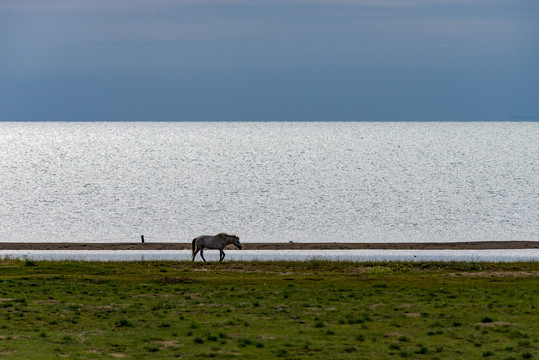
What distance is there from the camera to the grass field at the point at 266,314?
2157 centimetres

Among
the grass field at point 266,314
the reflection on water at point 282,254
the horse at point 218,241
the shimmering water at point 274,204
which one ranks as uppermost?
the shimmering water at point 274,204

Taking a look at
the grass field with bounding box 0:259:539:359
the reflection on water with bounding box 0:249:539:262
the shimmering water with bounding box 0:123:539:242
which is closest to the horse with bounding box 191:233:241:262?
the reflection on water with bounding box 0:249:539:262

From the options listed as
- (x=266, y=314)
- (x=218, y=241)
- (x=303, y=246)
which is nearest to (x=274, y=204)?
(x=303, y=246)

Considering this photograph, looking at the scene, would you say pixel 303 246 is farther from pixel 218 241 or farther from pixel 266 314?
pixel 266 314

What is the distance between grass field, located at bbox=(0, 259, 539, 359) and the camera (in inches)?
849

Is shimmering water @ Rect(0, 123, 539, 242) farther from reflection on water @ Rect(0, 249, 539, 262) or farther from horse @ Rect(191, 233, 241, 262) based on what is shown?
horse @ Rect(191, 233, 241, 262)

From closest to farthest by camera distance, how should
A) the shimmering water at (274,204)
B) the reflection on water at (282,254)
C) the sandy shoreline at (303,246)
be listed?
1. the reflection on water at (282,254)
2. the sandy shoreline at (303,246)
3. the shimmering water at (274,204)

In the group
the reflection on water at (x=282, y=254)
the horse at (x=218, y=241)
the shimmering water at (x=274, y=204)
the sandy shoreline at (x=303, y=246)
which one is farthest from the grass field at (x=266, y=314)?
the shimmering water at (x=274, y=204)

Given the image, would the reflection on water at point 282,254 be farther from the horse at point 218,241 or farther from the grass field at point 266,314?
the grass field at point 266,314

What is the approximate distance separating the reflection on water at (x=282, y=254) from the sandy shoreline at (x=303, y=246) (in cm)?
222

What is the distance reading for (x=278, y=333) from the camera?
2380 cm

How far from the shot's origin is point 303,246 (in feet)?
221

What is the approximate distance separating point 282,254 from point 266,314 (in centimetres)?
3325

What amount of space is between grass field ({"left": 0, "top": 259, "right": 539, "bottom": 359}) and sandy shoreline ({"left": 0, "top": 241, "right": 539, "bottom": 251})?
24.1 metres
